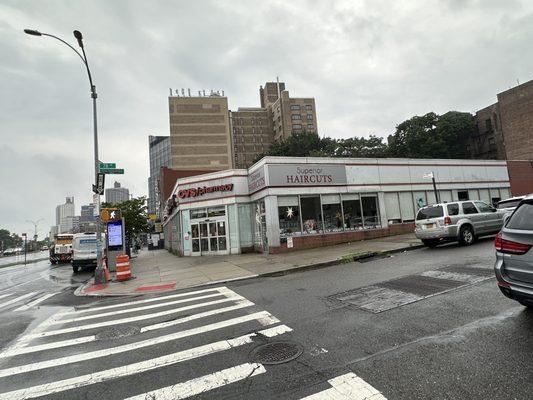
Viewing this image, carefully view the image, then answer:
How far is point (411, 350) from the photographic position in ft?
13.4

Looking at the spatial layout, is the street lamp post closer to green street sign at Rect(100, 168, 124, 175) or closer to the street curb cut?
green street sign at Rect(100, 168, 124, 175)

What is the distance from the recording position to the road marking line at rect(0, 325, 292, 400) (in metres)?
3.92

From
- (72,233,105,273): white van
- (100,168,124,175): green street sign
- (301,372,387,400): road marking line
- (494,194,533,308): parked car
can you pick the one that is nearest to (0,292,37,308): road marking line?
(100,168,124,175): green street sign

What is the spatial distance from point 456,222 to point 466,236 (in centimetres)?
82

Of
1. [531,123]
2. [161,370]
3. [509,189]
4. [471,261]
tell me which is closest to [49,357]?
[161,370]

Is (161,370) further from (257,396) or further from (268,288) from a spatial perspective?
(268,288)

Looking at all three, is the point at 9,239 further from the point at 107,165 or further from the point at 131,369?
the point at 131,369

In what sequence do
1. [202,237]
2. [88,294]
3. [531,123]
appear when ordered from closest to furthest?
1. [88,294]
2. [202,237]
3. [531,123]

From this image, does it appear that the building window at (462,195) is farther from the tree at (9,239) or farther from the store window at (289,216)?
the tree at (9,239)

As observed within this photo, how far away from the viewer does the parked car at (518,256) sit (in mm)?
4234

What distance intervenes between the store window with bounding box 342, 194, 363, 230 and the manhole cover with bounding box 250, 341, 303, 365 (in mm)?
15828

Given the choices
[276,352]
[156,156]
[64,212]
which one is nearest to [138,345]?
[276,352]

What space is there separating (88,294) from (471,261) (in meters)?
13.0

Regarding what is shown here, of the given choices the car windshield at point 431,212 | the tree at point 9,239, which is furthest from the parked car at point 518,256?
the tree at point 9,239
